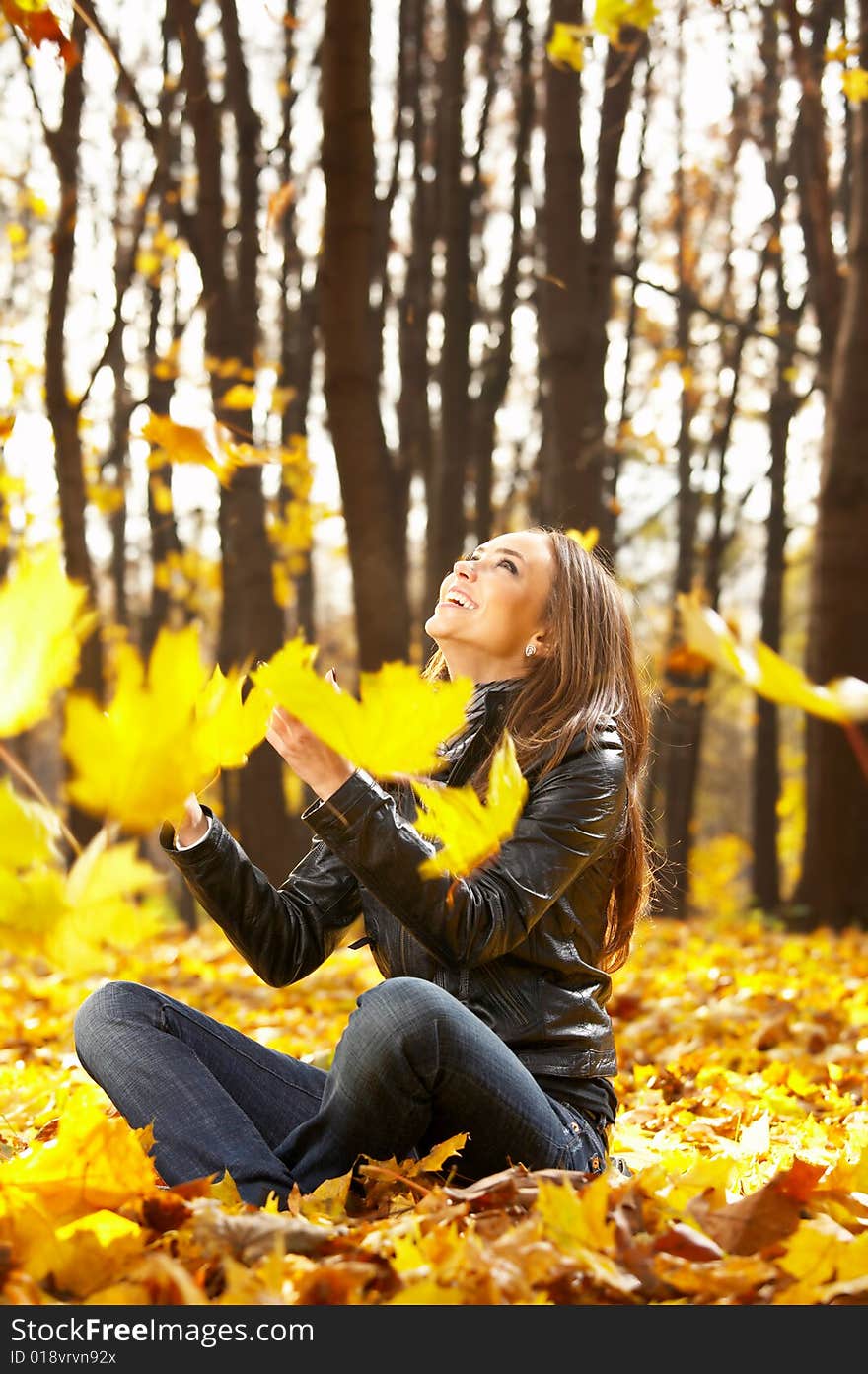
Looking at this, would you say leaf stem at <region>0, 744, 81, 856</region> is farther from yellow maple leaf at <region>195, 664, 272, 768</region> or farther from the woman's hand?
the woman's hand

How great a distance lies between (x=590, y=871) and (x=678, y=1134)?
0.68 meters

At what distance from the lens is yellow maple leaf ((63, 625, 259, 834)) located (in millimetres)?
868

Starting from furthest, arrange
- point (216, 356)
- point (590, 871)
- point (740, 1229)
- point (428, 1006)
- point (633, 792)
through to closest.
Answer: point (216, 356)
point (633, 792)
point (590, 871)
point (428, 1006)
point (740, 1229)

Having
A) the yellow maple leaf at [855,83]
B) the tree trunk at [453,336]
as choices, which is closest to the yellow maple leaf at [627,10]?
the yellow maple leaf at [855,83]

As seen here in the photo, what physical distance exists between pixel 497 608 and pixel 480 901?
1.95ft

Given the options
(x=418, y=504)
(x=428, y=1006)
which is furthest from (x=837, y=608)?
(x=418, y=504)

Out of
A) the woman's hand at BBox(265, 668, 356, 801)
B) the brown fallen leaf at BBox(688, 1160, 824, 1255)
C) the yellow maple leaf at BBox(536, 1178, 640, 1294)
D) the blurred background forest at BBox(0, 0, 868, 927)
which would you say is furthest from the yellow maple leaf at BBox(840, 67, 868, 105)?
the yellow maple leaf at BBox(536, 1178, 640, 1294)

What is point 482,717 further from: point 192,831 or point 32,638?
point 32,638

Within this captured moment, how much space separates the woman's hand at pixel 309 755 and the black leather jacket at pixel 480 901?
0.02 meters

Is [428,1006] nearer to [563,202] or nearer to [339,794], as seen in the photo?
[339,794]

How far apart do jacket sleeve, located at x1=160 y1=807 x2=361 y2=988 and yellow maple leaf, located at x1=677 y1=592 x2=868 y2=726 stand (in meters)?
1.06

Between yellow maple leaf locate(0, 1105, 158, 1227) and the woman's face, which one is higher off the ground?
Result: the woman's face

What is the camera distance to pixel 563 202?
6.37m

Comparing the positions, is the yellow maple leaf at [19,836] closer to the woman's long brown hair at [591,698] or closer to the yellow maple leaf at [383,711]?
the yellow maple leaf at [383,711]
